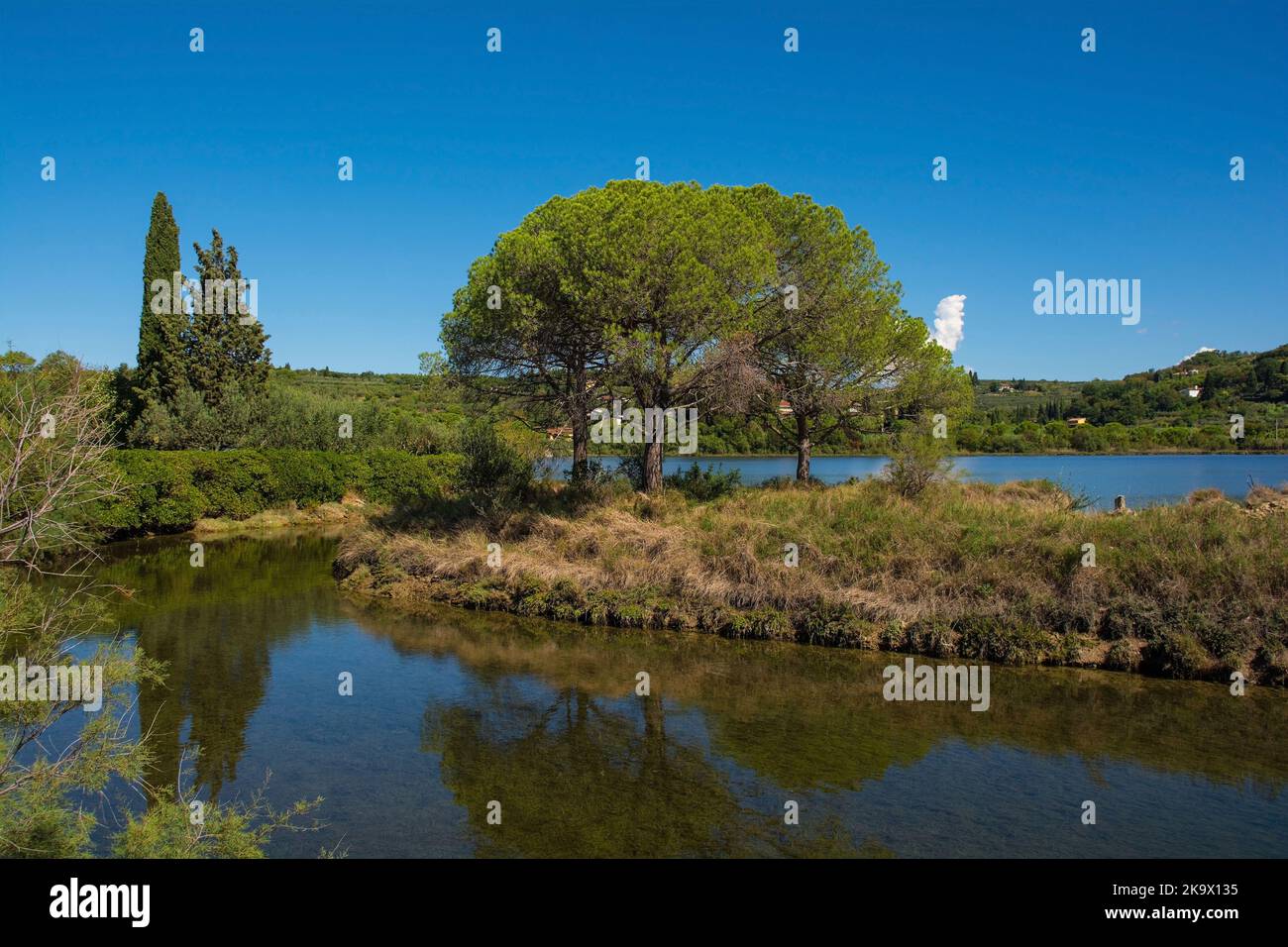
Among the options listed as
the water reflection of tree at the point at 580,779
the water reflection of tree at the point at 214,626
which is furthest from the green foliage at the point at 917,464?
the water reflection of tree at the point at 214,626

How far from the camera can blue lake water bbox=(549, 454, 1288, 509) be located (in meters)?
34.4

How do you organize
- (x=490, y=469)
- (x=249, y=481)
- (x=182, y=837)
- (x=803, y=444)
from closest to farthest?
(x=182, y=837)
(x=490, y=469)
(x=803, y=444)
(x=249, y=481)

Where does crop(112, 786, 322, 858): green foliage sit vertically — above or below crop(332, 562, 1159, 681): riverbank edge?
above

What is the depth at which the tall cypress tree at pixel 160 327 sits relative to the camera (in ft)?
129

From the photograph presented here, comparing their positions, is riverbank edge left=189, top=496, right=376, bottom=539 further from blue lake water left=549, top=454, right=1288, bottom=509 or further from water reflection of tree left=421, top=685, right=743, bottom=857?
water reflection of tree left=421, top=685, right=743, bottom=857

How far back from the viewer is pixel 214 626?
18891 mm

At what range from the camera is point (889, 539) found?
62.9 feet

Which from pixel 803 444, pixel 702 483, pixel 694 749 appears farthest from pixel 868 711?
pixel 803 444

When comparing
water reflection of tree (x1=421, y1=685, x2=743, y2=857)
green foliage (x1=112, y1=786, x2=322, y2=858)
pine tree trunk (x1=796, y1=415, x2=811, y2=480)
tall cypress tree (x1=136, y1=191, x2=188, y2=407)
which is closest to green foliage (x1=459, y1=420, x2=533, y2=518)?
pine tree trunk (x1=796, y1=415, x2=811, y2=480)

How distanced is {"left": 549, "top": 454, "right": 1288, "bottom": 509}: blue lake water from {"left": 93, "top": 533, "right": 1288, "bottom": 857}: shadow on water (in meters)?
10.2

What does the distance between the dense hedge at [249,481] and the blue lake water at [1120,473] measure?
8842 millimetres

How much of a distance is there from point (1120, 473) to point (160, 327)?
195ft

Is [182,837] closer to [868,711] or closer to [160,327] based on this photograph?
[868,711]
